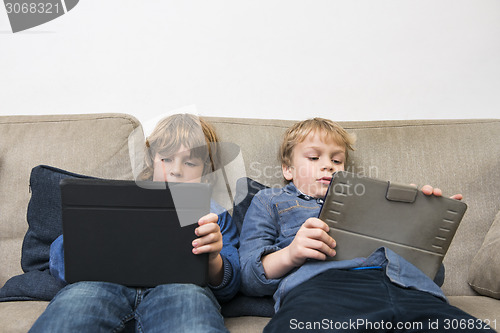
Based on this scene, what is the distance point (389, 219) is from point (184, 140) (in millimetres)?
591

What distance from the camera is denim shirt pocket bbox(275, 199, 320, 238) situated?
128 centimetres

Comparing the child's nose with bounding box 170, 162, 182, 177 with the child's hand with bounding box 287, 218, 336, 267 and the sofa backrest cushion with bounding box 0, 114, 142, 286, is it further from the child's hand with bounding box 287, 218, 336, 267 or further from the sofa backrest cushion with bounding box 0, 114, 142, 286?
the child's hand with bounding box 287, 218, 336, 267

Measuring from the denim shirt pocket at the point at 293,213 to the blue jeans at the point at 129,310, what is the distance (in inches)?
12.2

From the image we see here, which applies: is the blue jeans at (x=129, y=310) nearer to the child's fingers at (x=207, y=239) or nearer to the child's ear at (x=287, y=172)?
the child's fingers at (x=207, y=239)

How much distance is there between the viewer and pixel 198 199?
1012mm

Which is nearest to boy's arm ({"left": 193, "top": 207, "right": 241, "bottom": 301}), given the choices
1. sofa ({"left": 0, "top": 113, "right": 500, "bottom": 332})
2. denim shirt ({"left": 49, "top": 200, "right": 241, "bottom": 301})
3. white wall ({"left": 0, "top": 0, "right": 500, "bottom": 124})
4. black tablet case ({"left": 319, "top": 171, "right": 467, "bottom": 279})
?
denim shirt ({"left": 49, "top": 200, "right": 241, "bottom": 301})

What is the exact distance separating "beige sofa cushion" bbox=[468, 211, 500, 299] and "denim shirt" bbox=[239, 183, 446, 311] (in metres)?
0.28

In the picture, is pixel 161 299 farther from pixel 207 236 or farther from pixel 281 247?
pixel 281 247

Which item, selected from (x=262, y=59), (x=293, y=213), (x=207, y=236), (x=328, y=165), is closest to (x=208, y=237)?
(x=207, y=236)

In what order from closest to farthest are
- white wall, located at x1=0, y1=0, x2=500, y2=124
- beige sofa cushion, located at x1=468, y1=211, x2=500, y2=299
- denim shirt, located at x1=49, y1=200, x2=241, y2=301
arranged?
denim shirt, located at x1=49, y1=200, x2=241, y2=301 → beige sofa cushion, located at x1=468, y1=211, x2=500, y2=299 → white wall, located at x1=0, y1=0, x2=500, y2=124

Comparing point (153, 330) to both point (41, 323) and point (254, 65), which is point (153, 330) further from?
point (254, 65)

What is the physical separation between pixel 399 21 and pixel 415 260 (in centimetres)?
107

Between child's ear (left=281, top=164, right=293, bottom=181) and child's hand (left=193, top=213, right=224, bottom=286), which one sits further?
child's ear (left=281, top=164, right=293, bottom=181)

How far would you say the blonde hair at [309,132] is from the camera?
1.39 meters
